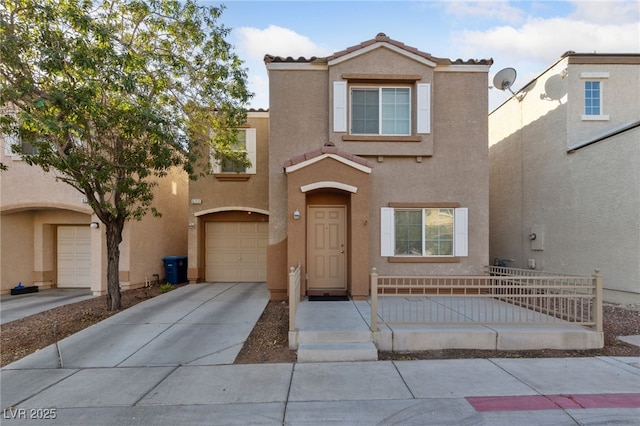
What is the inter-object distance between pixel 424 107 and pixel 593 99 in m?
5.54

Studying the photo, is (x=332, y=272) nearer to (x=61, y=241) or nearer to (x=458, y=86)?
(x=458, y=86)

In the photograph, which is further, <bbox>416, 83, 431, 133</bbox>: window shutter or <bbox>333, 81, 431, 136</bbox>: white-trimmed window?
<bbox>333, 81, 431, 136</bbox>: white-trimmed window

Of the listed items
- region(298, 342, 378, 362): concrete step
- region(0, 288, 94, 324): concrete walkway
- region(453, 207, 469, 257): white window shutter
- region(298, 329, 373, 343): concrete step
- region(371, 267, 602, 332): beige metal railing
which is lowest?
region(0, 288, 94, 324): concrete walkway

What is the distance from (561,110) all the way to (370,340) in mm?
9486

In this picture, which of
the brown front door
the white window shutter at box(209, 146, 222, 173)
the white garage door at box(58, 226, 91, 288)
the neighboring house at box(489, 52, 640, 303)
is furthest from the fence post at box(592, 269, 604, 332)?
the white garage door at box(58, 226, 91, 288)

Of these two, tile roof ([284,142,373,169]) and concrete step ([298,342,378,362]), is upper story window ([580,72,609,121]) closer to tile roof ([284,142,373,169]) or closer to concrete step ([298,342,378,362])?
tile roof ([284,142,373,169])

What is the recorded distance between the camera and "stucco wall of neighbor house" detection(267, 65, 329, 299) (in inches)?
352

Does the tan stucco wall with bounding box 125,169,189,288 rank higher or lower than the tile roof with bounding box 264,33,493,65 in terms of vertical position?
→ lower

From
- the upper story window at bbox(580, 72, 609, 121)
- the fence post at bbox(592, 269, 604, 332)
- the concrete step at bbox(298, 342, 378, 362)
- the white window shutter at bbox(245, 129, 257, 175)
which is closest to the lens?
the concrete step at bbox(298, 342, 378, 362)

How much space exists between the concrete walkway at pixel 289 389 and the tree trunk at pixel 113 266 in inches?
85.5

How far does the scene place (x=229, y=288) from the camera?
10.9 m

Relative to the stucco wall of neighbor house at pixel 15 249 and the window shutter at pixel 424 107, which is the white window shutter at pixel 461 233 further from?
the stucco wall of neighbor house at pixel 15 249

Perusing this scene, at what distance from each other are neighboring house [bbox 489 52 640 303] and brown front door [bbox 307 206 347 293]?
6.87 m

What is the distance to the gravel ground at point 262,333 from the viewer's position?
213 inches
